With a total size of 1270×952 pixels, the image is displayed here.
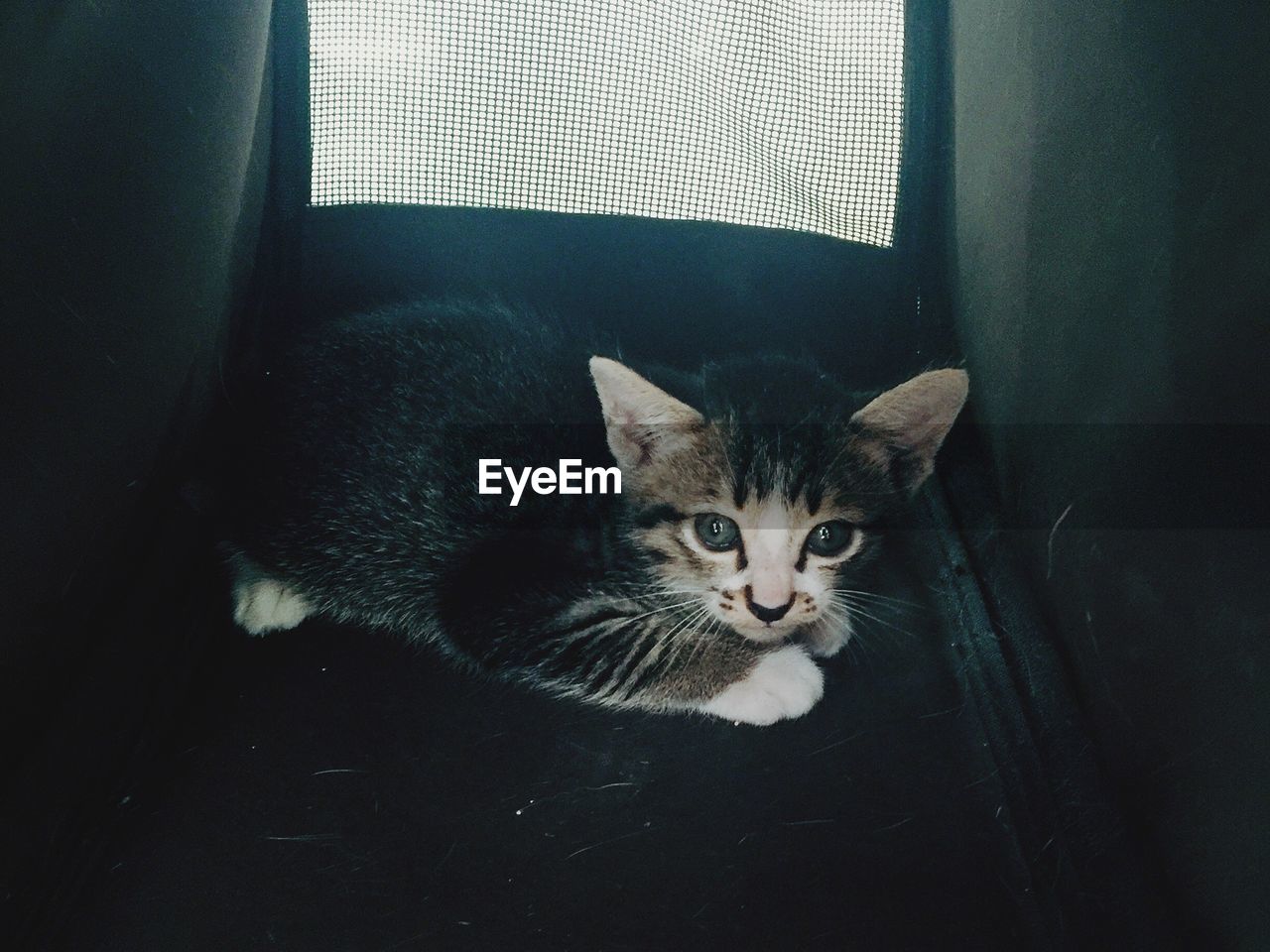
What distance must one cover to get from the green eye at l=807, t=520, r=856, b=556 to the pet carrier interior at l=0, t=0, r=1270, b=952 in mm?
115

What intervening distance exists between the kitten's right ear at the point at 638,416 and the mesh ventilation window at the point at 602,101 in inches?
9.4

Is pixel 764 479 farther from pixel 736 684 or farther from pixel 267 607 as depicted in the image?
pixel 267 607

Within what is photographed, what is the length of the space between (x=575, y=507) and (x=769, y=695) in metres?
0.24

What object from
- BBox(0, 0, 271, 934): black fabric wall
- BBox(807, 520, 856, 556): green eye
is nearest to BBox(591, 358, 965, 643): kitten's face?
BBox(807, 520, 856, 556): green eye

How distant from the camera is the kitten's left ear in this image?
2.69ft

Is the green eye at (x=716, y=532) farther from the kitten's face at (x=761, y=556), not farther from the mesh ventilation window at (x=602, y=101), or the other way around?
the mesh ventilation window at (x=602, y=101)

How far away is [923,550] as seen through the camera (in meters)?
0.95

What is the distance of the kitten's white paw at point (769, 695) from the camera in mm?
834

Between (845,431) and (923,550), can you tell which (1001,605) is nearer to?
(923,550)

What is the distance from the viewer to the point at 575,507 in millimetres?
890

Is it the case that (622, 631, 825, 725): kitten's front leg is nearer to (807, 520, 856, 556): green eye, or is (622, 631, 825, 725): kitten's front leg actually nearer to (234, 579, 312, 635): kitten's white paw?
(807, 520, 856, 556): green eye

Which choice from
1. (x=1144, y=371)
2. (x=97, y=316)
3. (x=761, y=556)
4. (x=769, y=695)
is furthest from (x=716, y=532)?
(x=97, y=316)

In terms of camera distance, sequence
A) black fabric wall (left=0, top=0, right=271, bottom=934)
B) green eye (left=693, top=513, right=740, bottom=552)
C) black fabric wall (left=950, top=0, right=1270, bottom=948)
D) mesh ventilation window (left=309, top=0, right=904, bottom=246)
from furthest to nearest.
A: 1. mesh ventilation window (left=309, top=0, right=904, bottom=246)
2. green eye (left=693, top=513, right=740, bottom=552)
3. black fabric wall (left=0, top=0, right=271, bottom=934)
4. black fabric wall (left=950, top=0, right=1270, bottom=948)

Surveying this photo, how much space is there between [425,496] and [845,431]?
0.40 metres
